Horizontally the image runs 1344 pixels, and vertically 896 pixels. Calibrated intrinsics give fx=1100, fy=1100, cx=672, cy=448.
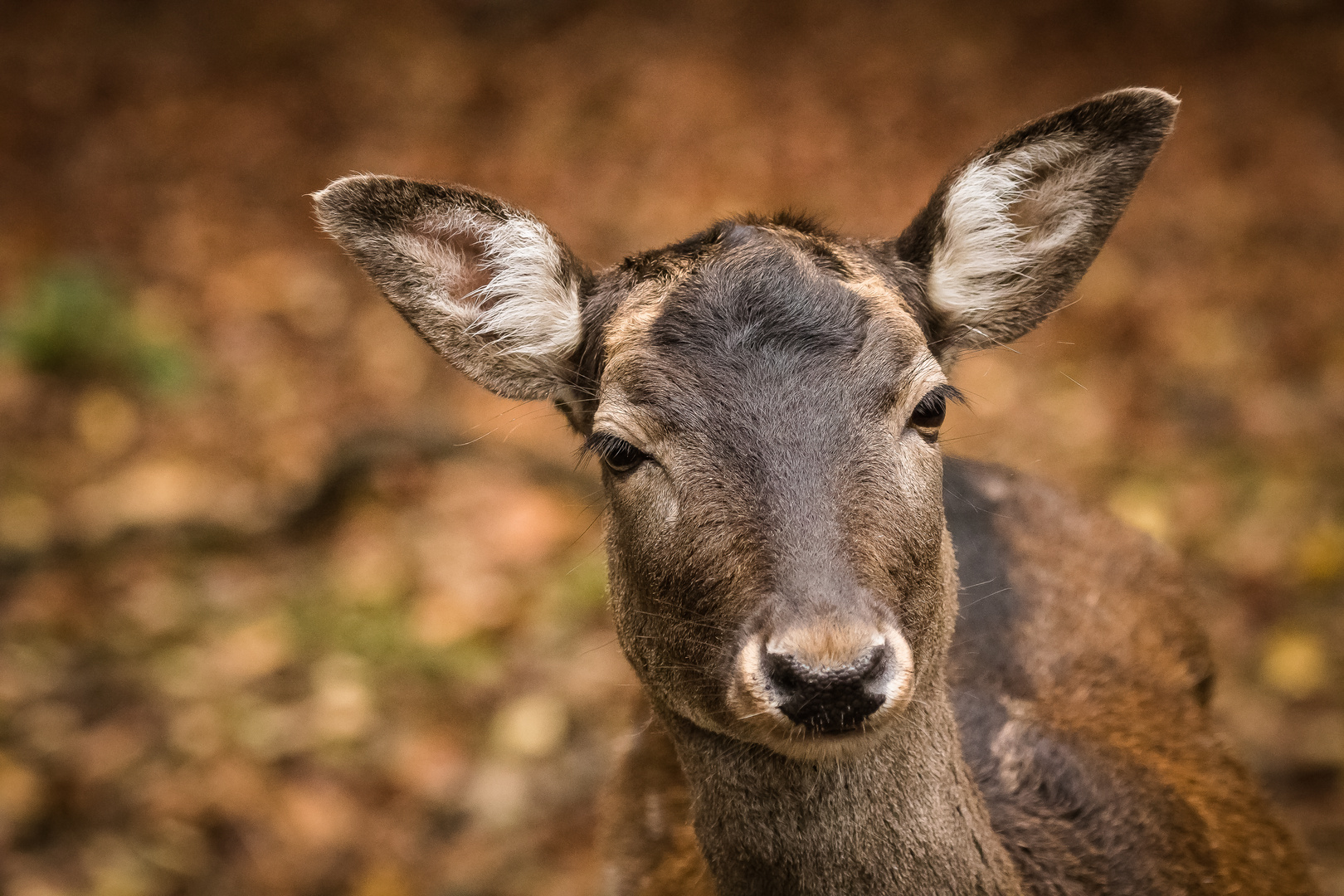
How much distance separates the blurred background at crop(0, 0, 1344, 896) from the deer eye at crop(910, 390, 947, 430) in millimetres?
1589

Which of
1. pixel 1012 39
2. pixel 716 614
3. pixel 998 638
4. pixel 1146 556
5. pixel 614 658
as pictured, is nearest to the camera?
pixel 716 614

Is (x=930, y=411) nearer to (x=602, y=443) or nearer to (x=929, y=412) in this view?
(x=929, y=412)

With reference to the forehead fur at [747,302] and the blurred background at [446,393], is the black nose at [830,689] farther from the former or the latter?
the blurred background at [446,393]

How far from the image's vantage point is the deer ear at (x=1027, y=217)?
3033mm

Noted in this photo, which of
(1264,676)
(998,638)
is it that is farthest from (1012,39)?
(998,638)

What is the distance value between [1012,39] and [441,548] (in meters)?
6.95

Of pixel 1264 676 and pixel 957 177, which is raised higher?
pixel 957 177

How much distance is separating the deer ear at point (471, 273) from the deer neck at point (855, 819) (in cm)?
120

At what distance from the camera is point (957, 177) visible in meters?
3.06

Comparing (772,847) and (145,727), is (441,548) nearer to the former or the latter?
(145,727)

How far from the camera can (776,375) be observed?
8.83 feet

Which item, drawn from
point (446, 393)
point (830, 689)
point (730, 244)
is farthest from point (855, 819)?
point (446, 393)

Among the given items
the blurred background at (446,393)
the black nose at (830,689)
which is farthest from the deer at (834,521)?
the blurred background at (446,393)

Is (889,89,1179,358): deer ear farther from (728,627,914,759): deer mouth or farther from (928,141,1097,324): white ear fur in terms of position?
(728,627,914,759): deer mouth
